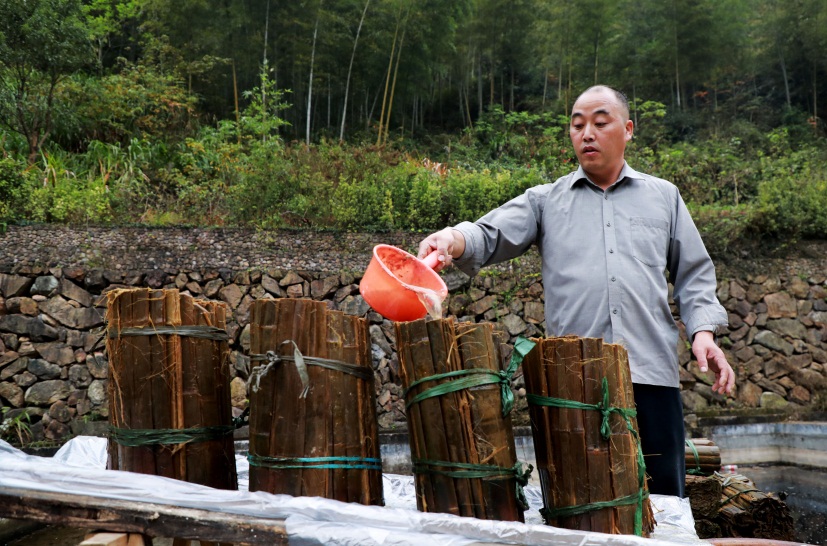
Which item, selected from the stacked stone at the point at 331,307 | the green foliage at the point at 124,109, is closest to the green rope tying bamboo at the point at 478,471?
the stacked stone at the point at 331,307

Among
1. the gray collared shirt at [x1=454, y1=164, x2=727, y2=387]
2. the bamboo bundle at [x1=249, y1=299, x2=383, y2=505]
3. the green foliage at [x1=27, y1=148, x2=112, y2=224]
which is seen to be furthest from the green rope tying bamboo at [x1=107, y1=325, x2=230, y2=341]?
the green foliage at [x1=27, y1=148, x2=112, y2=224]

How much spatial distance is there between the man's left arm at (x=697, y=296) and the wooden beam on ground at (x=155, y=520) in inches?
52.6

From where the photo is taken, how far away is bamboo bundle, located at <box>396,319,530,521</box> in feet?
5.50

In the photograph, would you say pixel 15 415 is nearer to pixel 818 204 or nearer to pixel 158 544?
pixel 158 544

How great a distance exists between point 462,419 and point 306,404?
37 cm

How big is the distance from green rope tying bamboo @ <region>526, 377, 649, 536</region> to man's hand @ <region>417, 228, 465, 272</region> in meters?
0.46

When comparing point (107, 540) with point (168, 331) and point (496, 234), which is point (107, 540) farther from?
point (496, 234)

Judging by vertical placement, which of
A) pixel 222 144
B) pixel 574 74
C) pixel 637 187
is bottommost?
pixel 637 187

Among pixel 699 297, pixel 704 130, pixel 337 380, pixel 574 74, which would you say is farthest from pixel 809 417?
pixel 574 74

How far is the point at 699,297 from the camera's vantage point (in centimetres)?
231

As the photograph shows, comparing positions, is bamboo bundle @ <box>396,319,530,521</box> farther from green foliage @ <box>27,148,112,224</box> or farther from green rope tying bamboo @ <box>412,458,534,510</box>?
green foliage @ <box>27,148,112,224</box>

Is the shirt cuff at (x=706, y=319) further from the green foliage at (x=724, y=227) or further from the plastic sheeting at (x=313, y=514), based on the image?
the green foliage at (x=724, y=227)

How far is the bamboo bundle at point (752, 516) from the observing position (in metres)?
3.63

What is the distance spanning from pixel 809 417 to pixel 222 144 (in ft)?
24.0
